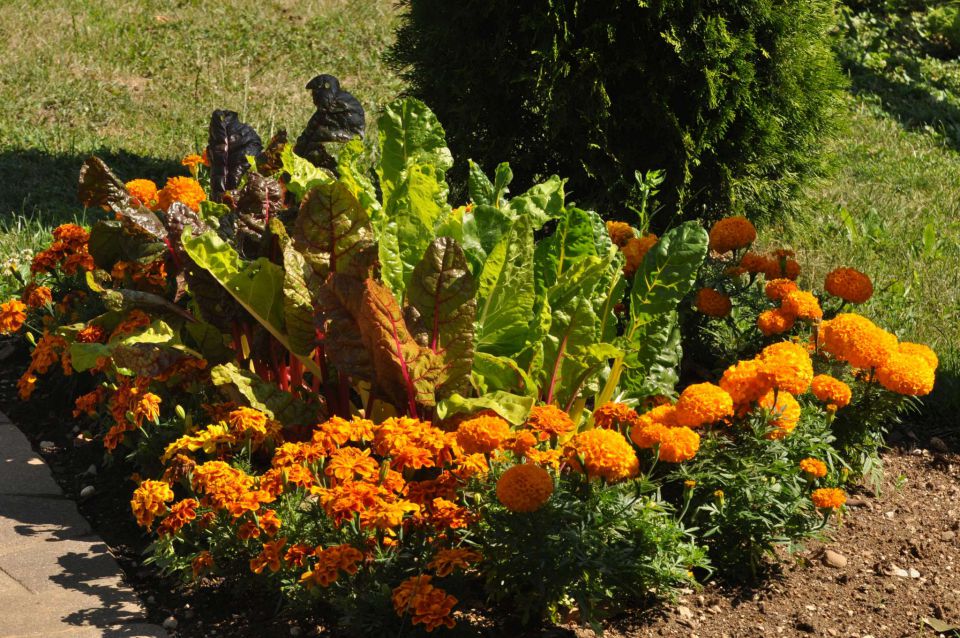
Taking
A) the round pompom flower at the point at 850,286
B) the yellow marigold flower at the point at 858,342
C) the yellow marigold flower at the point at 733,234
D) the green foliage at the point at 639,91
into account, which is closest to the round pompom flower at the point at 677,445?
the yellow marigold flower at the point at 858,342

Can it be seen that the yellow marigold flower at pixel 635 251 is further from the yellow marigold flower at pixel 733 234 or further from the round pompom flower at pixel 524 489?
the round pompom flower at pixel 524 489

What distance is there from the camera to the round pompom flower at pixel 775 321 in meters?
3.48

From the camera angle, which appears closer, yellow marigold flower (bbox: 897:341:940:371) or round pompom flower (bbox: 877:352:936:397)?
round pompom flower (bbox: 877:352:936:397)

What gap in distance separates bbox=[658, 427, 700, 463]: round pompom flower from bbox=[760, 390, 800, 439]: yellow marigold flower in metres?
0.33

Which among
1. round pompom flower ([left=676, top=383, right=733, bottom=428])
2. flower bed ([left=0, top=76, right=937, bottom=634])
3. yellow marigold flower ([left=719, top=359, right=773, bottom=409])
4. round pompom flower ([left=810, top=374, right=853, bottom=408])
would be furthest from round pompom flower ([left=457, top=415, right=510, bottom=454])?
round pompom flower ([left=810, top=374, right=853, bottom=408])

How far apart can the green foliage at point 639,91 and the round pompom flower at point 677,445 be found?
2262 millimetres

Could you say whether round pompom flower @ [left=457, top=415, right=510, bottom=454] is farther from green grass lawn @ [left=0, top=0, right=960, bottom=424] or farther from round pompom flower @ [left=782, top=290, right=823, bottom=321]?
green grass lawn @ [left=0, top=0, right=960, bottom=424]

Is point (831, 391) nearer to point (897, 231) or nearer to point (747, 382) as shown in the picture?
point (747, 382)

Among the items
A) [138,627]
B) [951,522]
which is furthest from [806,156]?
[138,627]

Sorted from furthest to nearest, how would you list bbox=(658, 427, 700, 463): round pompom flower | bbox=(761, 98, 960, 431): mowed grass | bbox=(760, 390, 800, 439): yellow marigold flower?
1. bbox=(761, 98, 960, 431): mowed grass
2. bbox=(760, 390, 800, 439): yellow marigold flower
3. bbox=(658, 427, 700, 463): round pompom flower

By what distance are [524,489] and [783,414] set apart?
94 centimetres

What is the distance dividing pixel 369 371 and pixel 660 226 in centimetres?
249

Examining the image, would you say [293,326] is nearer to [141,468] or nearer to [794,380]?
[141,468]

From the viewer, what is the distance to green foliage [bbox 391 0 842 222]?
4.79 meters
